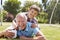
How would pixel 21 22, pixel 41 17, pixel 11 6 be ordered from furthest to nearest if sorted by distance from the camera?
pixel 11 6 < pixel 41 17 < pixel 21 22

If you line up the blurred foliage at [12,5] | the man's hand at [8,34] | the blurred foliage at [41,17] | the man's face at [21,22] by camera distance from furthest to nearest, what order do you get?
the blurred foliage at [12,5]
the blurred foliage at [41,17]
the man's hand at [8,34]
the man's face at [21,22]

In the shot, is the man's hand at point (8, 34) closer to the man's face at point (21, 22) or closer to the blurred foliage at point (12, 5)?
the man's face at point (21, 22)

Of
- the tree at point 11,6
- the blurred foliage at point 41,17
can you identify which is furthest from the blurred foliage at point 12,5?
the blurred foliage at point 41,17

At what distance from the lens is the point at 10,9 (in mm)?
6391

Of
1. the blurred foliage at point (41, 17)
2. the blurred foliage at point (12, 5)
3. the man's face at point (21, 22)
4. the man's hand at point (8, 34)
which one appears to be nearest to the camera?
the man's face at point (21, 22)

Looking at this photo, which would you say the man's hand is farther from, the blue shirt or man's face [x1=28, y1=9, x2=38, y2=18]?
man's face [x1=28, y1=9, x2=38, y2=18]

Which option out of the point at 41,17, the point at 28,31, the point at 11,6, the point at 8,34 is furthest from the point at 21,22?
the point at 11,6

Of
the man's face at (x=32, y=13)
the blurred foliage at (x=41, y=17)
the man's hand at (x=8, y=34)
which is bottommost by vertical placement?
the man's hand at (x=8, y=34)

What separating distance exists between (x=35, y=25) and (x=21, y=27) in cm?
29

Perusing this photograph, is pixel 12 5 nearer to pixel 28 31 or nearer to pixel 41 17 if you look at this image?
pixel 41 17

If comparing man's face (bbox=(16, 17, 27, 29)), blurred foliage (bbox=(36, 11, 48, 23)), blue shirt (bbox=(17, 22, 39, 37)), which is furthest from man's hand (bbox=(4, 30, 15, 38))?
blurred foliage (bbox=(36, 11, 48, 23))

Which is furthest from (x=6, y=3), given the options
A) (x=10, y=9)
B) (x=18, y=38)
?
(x=18, y=38)

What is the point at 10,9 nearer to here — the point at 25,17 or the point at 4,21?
the point at 4,21

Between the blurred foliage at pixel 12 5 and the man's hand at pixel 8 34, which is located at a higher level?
the blurred foliage at pixel 12 5
